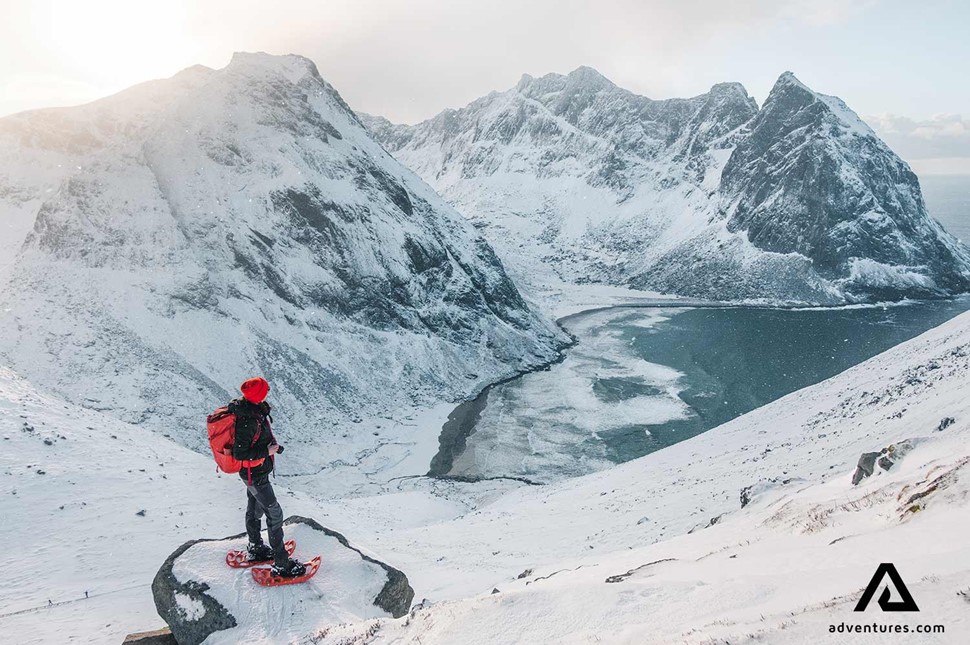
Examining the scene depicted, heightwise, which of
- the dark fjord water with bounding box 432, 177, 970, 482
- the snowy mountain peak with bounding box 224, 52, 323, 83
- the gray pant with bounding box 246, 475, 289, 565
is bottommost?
the dark fjord water with bounding box 432, 177, 970, 482

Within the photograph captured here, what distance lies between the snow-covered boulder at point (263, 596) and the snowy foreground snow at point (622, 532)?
7.1 inches

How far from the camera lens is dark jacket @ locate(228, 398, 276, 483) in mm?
8398

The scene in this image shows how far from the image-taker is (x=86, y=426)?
18.7m

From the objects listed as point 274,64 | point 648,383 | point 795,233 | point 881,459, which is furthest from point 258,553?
point 795,233

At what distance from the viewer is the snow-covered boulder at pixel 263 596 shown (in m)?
8.34

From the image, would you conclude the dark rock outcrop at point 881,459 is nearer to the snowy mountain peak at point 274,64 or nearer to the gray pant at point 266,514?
the gray pant at point 266,514

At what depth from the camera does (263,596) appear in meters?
8.95

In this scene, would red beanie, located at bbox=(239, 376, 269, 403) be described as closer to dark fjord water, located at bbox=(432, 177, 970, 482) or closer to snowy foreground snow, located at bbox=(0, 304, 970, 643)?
snowy foreground snow, located at bbox=(0, 304, 970, 643)

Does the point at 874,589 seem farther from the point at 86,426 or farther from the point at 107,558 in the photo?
the point at 86,426

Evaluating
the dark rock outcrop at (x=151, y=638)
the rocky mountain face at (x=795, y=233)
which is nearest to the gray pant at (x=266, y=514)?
the dark rock outcrop at (x=151, y=638)

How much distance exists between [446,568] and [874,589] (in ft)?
42.3

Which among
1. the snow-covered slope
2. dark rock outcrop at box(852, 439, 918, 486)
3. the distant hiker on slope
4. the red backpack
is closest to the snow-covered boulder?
the distant hiker on slope

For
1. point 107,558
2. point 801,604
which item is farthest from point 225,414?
point 801,604

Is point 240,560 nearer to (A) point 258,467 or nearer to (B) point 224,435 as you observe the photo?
(A) point 258,467
